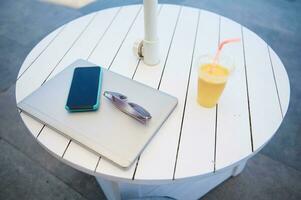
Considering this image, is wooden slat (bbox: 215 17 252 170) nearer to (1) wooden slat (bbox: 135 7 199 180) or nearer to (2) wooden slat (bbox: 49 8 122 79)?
(1) wooden slat (bbox: 135 7 199 180)

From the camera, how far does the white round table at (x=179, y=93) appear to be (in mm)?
546

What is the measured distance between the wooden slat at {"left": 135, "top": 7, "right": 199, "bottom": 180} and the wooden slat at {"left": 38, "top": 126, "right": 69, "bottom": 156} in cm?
20

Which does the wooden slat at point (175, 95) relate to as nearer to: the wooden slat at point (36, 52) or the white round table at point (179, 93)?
the white round table at point (179, 93)

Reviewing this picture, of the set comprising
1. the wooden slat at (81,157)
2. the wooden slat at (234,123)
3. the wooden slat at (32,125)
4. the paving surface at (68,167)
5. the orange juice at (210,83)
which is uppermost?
the orange juice at (210,83)

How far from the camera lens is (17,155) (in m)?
1.28

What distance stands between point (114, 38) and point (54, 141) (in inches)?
19.6

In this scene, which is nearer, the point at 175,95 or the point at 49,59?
the point at 175,95

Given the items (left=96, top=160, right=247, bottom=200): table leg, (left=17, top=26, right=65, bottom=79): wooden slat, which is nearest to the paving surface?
(left=96, top=160, right=247, bottom=200): table leg

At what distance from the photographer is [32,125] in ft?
2.02

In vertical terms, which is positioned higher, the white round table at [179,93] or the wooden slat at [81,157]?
the white round table at [179,93]

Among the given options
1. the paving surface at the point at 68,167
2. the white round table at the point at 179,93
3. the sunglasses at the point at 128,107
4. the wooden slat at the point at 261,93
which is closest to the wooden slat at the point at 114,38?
the white round table at the point at 179,93

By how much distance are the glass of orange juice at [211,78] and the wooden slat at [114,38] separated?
0.33 m

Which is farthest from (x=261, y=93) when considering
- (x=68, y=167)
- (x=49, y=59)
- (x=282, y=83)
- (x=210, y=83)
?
(x=68, y=167)

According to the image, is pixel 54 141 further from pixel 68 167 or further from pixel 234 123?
pixel 68 167
